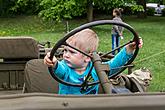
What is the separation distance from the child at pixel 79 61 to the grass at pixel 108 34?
2833mm

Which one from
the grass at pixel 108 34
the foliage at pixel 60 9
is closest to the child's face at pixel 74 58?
the grass at pixel 108 34

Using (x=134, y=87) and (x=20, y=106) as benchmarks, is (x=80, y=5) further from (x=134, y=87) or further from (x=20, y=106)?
(x=20, y=106)

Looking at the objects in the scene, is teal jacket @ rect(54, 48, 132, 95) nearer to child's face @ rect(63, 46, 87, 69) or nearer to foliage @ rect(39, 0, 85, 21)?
child's face @ rect(63, 46, 87, 69)

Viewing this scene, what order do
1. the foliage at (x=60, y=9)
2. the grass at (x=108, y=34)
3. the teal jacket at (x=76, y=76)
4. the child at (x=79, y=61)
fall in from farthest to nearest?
the foliage at (x=60, y=9) → the grass at (x=108, y=34) → the teal jacket at (x=76, y=76) → the child at (x=79, y=61)

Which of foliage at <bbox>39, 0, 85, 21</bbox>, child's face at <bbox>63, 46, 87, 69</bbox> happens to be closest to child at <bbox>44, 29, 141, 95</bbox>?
child's face at <bbox>63, 46, 87, 69</bbox>

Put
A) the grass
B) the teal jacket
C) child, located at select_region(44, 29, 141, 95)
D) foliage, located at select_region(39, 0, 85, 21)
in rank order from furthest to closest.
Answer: foliage, located at select_region(39, 0, 85, 21), the grass, the teal jacket, child, located at select_region(44, 29, 141, 95)

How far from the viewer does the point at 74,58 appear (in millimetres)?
3076

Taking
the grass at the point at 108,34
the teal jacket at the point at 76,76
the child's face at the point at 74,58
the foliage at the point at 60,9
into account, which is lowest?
the grass at the point at 108,34

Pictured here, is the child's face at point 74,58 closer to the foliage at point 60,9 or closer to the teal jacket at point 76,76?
the teal jacket at point 76,76

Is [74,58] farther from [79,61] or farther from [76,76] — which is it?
[76,76]

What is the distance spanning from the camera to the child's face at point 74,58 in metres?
3.03

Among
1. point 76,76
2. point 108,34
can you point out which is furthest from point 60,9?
point 76,76

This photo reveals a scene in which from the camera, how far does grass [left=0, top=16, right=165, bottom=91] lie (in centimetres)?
1087

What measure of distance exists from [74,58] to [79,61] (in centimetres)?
4
